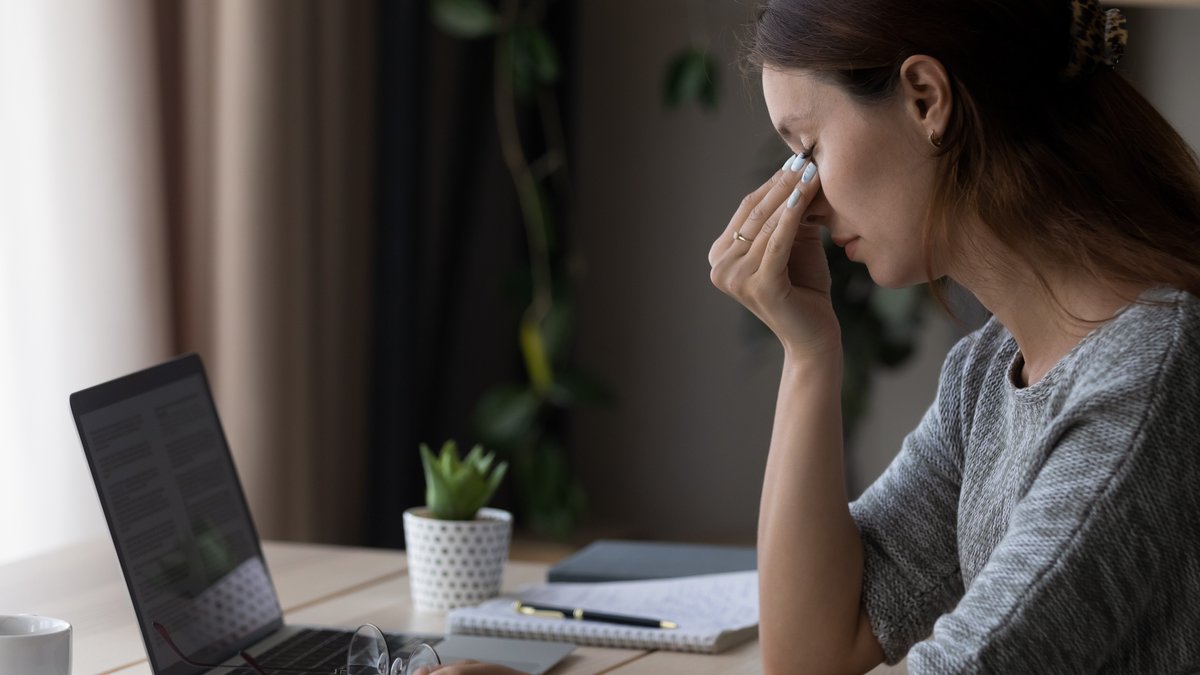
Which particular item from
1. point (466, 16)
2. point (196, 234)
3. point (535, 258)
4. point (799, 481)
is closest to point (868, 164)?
point (799, 481)

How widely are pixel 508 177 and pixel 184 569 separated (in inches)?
90.4

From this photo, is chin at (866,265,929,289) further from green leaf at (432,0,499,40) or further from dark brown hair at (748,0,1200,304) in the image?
green leaf at (432,0,499,40)

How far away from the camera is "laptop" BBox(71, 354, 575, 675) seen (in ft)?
3.75

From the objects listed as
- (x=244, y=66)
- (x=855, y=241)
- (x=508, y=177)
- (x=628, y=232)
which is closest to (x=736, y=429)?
(x=628, y=232)

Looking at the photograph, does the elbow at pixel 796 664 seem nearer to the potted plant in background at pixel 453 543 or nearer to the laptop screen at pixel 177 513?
the potted plant in background at pixel 453 543

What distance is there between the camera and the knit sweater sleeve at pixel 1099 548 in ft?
2.95

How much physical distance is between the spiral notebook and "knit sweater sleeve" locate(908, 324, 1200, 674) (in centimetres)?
38

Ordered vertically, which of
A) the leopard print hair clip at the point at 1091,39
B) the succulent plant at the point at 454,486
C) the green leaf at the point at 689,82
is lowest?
the succulent plant at the point at 454,486

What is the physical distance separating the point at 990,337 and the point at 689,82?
1.91 metres

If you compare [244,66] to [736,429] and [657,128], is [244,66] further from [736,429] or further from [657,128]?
[736,429]

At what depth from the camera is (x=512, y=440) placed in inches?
123

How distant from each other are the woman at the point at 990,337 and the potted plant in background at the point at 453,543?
318 mm

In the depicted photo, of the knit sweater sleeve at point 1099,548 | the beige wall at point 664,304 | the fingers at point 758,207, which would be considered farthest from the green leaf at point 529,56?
Result: the knit sweater sleeve at point 1099,548

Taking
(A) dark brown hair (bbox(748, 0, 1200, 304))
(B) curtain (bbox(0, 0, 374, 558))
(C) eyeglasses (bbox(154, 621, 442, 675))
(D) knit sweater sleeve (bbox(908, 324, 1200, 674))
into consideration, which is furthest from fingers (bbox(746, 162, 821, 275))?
(B) curtain (bbox(0, 0, 374, 558))
